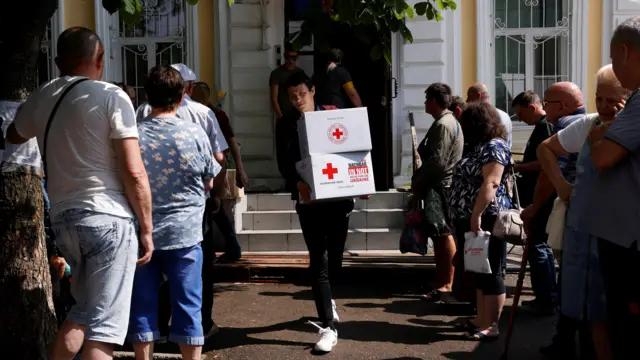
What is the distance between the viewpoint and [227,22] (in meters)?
11.2

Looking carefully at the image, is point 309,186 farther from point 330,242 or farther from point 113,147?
point 113,147

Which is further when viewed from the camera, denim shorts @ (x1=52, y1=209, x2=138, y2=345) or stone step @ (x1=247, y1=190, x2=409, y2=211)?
stone step @ (x1=247, y1=190, x2=409, y2=211)

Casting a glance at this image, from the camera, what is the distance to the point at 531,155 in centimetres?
684

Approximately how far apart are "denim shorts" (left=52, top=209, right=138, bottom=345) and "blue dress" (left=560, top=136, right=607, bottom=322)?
218 centimetres

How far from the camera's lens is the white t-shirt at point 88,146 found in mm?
3875

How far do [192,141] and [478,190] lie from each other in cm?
217

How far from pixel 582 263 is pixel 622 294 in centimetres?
33

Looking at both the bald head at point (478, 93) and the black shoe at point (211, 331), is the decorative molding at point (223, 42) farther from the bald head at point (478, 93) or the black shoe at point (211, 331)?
the black shoe at point (211, 331)

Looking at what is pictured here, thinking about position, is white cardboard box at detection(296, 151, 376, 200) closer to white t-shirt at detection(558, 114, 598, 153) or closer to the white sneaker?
the white sneaker

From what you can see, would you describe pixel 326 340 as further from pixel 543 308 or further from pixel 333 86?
pixel 333 86

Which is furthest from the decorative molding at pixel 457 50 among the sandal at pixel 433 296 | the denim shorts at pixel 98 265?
the denim shorts at pixel 98 265

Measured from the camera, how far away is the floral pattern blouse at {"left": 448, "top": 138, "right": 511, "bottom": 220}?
18.6 ft

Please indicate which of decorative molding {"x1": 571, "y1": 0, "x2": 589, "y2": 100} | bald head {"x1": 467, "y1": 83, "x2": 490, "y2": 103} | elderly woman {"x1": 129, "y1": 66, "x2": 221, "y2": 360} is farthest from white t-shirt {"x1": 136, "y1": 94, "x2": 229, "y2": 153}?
decorative molding {"x1": 571, "y1": 0, "x2": 589, "y2": 100}

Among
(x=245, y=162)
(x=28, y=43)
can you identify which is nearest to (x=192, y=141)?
(x=28, y=43)
